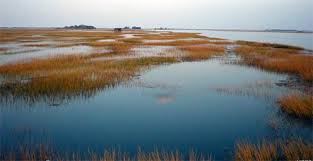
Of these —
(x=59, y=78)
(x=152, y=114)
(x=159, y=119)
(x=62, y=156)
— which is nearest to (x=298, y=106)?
(x=159, y=119)

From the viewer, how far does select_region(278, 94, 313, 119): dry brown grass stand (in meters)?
7.78

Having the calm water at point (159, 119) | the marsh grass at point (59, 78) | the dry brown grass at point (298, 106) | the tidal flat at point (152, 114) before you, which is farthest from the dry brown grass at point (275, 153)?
the marsh grass at point (59, 78)

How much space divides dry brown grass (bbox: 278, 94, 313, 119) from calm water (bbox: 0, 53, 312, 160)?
0.33 m

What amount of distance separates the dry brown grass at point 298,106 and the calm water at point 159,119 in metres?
0.33

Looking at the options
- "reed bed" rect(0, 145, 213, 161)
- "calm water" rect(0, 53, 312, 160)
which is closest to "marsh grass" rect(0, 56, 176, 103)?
"calm water" rect(0, 53, 312, 160)

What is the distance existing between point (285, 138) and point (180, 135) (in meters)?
2.52

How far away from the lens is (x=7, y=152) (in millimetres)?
5730

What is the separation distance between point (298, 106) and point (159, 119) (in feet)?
13.7

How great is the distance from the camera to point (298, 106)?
8094 mm

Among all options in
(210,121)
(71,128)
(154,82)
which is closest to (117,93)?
(154,82)

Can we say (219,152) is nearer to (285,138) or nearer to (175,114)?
(285,138)

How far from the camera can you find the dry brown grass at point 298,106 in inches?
306

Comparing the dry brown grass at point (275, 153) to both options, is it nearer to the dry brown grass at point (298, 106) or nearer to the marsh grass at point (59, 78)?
the dry brown grass at point (298, 106)

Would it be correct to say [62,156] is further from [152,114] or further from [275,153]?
[275,153]
